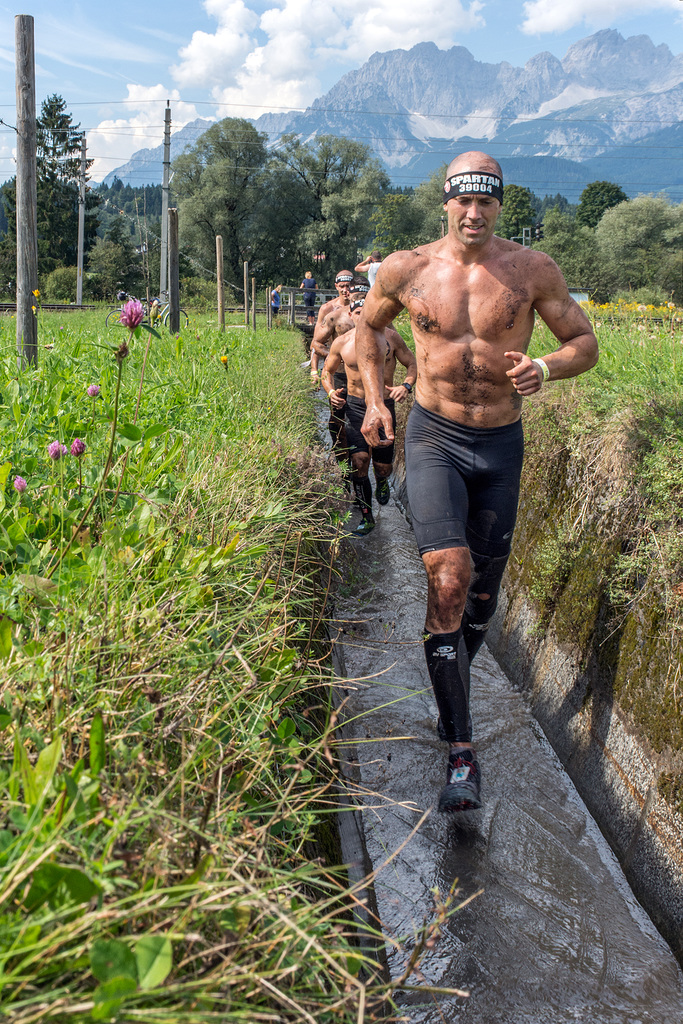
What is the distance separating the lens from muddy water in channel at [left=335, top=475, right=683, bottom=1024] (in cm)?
260

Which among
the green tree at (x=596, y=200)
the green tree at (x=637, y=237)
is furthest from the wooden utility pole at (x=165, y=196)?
the green tree at (x=596, y=200)

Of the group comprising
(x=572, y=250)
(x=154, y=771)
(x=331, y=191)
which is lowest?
(x=154, y=771)

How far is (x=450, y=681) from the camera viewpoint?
A: 10.9 feet

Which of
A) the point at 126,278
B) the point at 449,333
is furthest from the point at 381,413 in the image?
the point at 126,278

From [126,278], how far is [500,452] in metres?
54.2

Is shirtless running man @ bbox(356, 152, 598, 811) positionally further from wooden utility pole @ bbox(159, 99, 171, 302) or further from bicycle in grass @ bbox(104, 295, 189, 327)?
wooden utility pole @ bbox(159, 99, 171, 302)

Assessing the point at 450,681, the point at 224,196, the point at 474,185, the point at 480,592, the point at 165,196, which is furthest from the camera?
the point at 224,196

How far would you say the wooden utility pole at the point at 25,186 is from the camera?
567 centimetres

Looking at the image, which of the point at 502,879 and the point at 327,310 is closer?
the point at 502,879

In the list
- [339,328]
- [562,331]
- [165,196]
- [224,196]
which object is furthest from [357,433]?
[224,196]

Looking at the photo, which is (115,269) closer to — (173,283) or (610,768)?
(173,283)

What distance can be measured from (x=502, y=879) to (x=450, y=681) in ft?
2.64

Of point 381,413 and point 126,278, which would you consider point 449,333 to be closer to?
point 381,413

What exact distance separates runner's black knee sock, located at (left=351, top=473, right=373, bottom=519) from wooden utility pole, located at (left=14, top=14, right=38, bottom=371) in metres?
3.19
